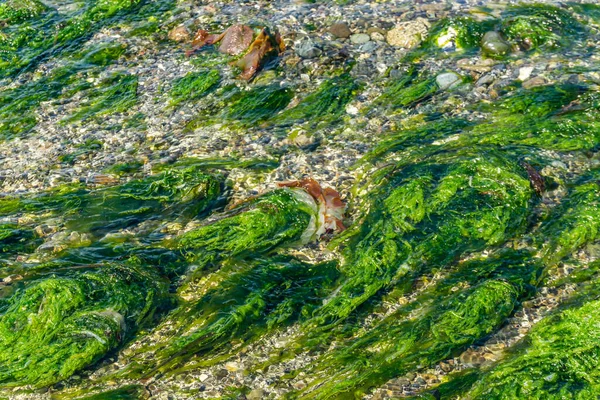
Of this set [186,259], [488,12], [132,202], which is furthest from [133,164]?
[488,12]

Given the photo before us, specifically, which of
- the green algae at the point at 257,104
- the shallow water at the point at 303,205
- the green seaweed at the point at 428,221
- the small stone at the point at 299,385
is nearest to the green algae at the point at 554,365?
the shallow water at the point at 303,205

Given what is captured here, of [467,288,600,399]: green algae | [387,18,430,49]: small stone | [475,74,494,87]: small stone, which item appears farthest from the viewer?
[387,18,430,49]: small stone

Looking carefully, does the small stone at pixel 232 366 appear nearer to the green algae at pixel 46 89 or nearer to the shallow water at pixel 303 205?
the shallow water at pixel 303 205

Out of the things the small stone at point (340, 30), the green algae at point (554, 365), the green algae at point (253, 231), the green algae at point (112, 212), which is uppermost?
the small stone at point (340, 30)

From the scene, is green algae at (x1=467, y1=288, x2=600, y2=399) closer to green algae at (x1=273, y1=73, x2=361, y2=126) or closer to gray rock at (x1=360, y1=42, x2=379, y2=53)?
green algae at (x1=273, y1=73, x2=361, y2=126)

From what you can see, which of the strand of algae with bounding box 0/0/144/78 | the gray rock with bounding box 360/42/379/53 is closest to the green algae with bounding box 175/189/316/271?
the gray rock with bounding box 360/42/379/53

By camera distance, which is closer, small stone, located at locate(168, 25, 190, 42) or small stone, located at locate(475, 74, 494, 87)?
small stone, located at locate(475, 74, 494, 87)
